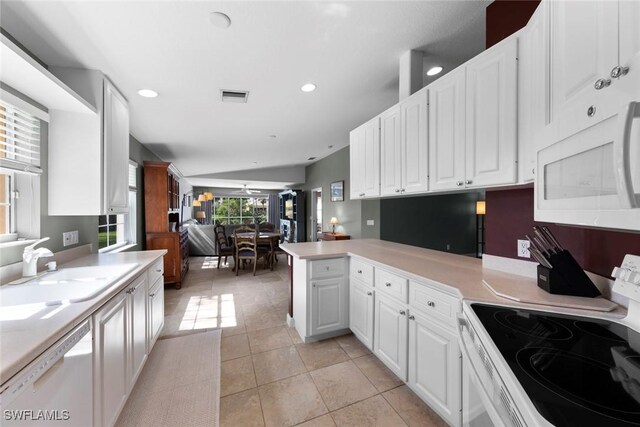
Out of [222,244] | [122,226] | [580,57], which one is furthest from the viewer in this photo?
[222,244]

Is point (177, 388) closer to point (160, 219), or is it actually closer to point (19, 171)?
point (19, 171)

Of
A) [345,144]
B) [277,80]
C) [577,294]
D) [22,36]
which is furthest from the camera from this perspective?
[345,144]

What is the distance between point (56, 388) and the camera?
934 millimetres

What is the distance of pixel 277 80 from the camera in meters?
2.37

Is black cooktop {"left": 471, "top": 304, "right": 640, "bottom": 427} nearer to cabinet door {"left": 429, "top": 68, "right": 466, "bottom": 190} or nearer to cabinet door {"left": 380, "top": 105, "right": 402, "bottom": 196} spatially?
cabinet door {"left": 429, "top": 68, "right": 466, "bottom": 190}

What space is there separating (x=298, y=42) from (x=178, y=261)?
3698 mm

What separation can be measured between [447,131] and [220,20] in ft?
5.40

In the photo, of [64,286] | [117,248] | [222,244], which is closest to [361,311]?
[64,286]

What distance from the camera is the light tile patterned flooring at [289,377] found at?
1.58 metres

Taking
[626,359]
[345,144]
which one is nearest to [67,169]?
[626,359]

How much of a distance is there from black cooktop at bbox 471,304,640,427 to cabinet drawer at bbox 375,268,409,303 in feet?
2.09

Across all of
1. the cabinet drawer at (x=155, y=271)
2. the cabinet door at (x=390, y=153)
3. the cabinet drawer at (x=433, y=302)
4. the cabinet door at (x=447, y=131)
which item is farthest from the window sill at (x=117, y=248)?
the cabinet door at (x=447, y=131)

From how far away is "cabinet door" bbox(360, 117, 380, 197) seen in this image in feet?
8.48

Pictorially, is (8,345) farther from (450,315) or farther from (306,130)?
(306,130)
